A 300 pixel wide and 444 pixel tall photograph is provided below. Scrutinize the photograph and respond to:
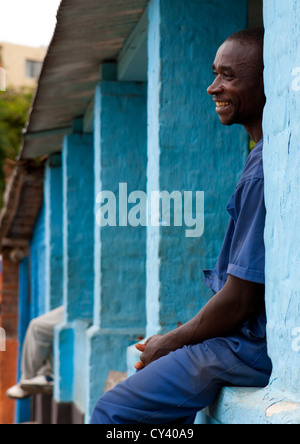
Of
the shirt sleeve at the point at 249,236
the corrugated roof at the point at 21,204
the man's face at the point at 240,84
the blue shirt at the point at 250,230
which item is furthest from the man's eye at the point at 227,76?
the corrugated roof at the point at 21,204

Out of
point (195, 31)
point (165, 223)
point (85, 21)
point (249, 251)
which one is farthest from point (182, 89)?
point (249, 251)

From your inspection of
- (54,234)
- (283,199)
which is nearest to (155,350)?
(283,199)

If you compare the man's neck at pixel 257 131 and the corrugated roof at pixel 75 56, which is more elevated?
the corrugated roof at pixel 75 56

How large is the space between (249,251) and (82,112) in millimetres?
4684

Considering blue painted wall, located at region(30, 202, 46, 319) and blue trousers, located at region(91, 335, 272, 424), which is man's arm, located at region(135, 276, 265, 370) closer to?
blue trousers, located at region(91, 335, 272, 424)

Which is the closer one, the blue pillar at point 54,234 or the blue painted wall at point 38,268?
the blue pillar at point 54,234

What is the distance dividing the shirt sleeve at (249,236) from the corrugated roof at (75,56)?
1.98m

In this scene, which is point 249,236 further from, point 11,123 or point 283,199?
point 11,123

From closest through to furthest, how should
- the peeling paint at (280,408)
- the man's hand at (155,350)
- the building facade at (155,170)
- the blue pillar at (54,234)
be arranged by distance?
the peeling paint at (280,408)
the building facade at (155,170)
the man's hand at (155,350)
the blue pillar at (54,234)

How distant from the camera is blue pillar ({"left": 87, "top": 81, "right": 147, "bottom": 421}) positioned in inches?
213

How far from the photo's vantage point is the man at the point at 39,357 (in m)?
8.09

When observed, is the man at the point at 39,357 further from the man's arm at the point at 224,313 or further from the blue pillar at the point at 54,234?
the man's arm at the point at 224,313

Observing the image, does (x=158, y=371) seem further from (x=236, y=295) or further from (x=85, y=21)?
(x=85, y=21)
